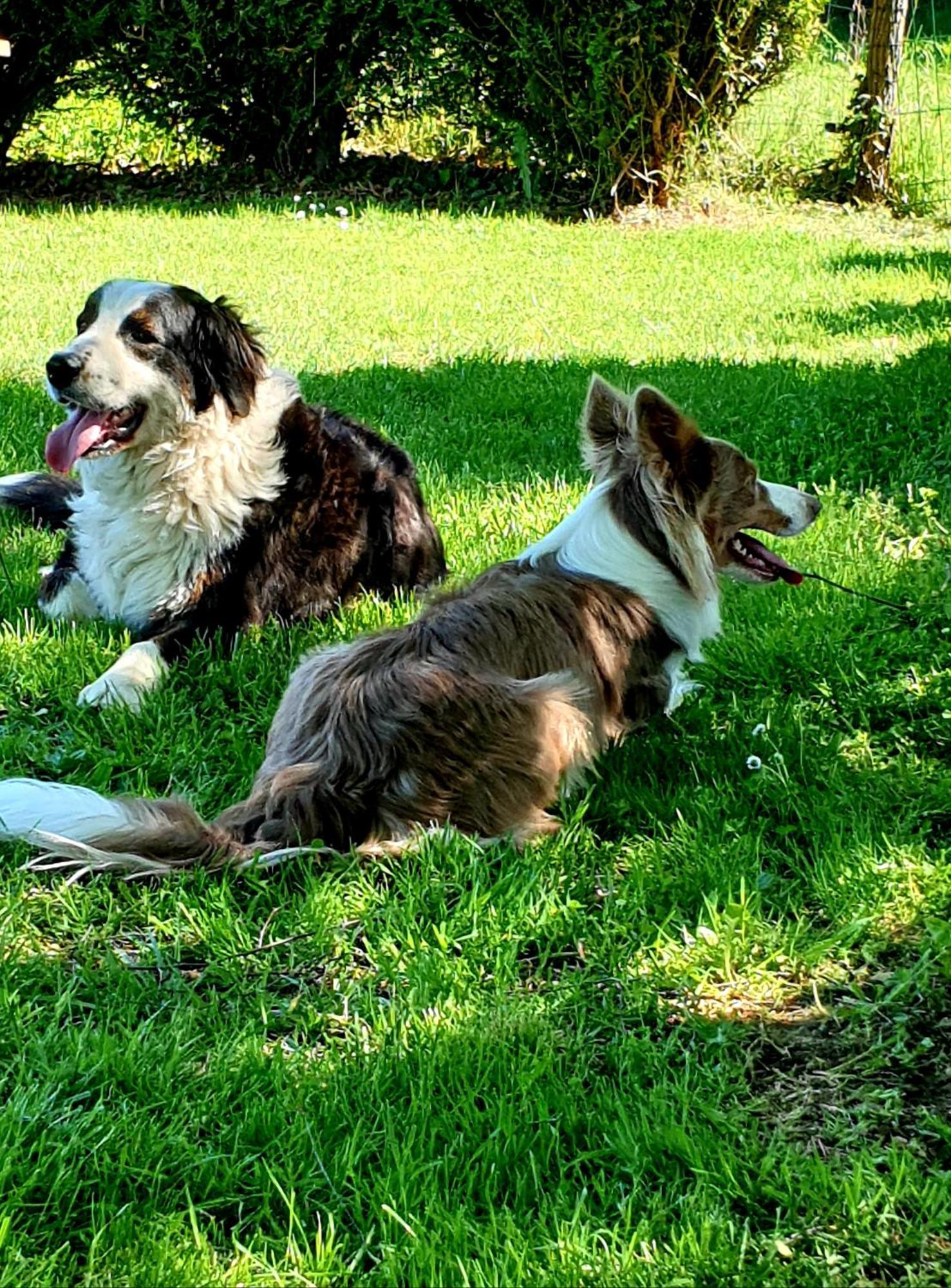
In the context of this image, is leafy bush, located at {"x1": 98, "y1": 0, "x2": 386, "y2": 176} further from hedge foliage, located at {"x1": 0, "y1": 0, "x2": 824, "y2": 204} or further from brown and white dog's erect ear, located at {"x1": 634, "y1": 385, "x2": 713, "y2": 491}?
brown and white dog's erect ear, located at {"x1": 634, "y1": 385, "x2": 713, "y2": 491}

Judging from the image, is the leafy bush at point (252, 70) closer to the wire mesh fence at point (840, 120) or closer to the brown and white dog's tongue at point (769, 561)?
the wire mesh fence at point (840, 120)

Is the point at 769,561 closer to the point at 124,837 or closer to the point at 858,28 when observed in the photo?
the point at 124,837

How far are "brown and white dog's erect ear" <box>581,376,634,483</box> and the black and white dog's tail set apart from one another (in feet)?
8.76

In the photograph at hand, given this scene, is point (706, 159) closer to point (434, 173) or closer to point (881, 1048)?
point (434, 173)

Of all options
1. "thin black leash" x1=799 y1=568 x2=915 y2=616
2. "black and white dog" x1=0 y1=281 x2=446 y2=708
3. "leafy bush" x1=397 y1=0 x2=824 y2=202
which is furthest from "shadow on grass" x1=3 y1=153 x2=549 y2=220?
"thin black leash" x1=799 y1=568 x2=915 y2=616

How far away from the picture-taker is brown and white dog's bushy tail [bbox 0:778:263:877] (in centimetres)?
321

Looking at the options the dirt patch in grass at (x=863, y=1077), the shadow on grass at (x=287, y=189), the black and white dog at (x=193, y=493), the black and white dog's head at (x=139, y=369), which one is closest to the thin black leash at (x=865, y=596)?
the black and white dog at (x=193, y=493)

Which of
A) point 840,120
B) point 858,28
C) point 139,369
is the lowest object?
point 139,369

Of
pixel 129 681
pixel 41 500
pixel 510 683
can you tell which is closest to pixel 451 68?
pixel 41 500

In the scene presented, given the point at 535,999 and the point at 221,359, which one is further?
the point at 221,359

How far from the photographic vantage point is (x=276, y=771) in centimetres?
334

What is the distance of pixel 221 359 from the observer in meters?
4.55

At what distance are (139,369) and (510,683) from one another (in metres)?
1.84

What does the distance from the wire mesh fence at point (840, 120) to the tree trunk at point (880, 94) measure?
0.15m
